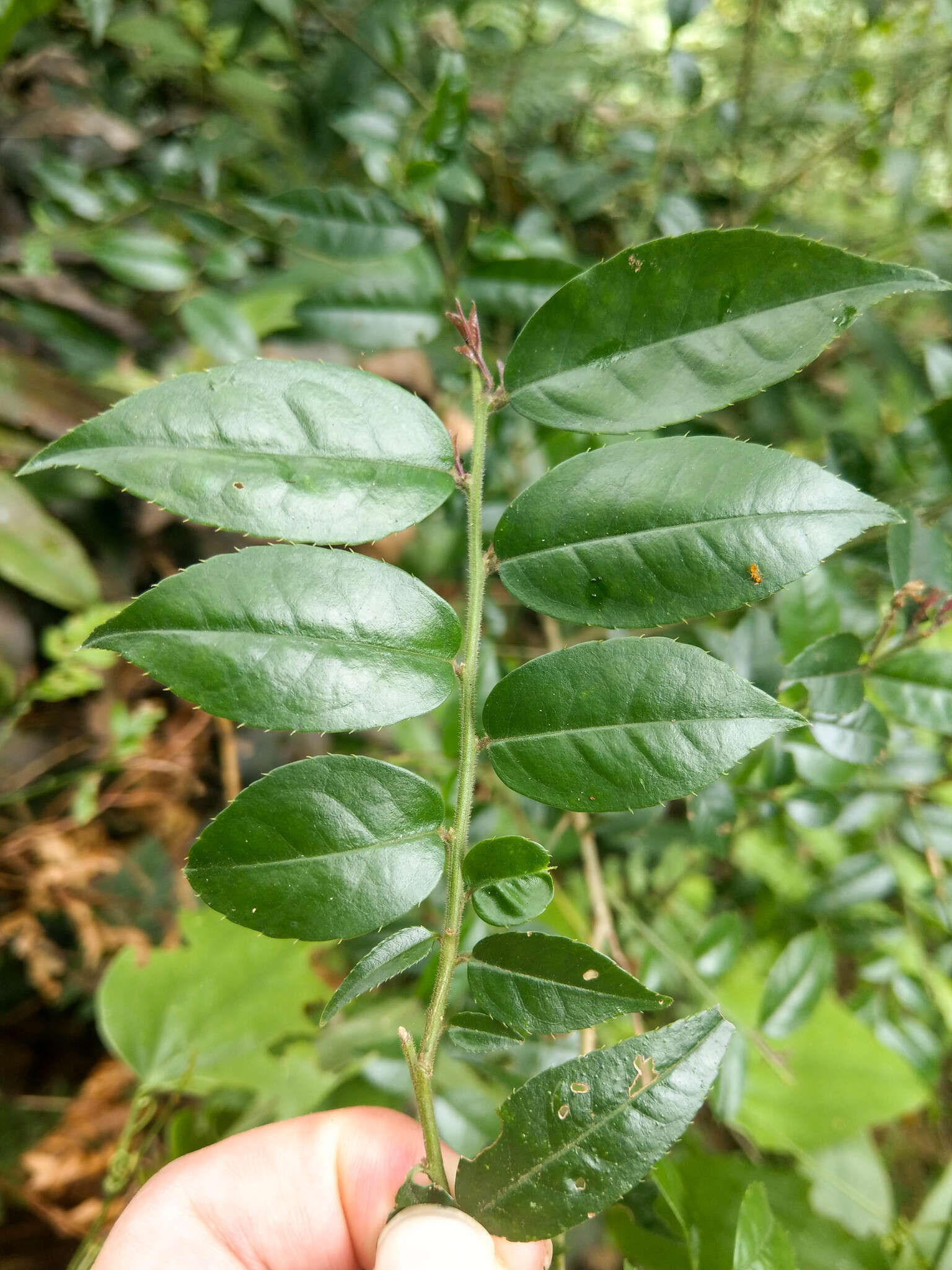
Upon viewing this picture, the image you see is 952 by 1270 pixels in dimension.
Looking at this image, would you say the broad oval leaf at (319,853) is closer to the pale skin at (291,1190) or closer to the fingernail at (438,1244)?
the fingernail at (438,1244)

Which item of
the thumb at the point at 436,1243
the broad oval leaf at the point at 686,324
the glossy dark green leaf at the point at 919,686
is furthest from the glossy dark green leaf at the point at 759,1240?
the broad oval leaf at the point at 686,324

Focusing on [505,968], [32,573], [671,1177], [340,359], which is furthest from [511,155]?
[671,1177]

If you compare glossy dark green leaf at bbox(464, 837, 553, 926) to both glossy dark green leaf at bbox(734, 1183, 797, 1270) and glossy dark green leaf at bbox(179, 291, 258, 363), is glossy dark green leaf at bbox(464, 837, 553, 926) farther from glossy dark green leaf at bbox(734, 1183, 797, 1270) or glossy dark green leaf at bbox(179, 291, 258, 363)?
glossy dark green leaf at bbox(179, 291, 258, 363)

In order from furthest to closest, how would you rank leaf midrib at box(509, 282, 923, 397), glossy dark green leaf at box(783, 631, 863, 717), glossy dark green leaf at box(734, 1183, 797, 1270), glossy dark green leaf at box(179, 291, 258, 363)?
glossy dark green leaf at box(179, 291, 258, 363), glossy dark green leaf at box(783, 631, 863, 717), glossy dark green leaf at box(734, 1183, 797, 1270), leaf midrib at box(509, 282, 923, 397)

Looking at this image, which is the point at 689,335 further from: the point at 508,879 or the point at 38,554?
the point at 38,554

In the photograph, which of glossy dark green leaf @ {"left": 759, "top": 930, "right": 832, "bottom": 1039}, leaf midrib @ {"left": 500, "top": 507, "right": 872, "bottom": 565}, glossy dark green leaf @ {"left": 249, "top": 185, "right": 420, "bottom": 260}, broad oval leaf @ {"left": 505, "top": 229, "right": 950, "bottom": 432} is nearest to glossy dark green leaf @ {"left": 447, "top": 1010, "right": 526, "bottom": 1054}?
leaf midrib @ {"left": 500, "top": 507, "right": 872, "bottom": 565}

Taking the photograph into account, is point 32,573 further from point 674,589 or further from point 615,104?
point 615,104
